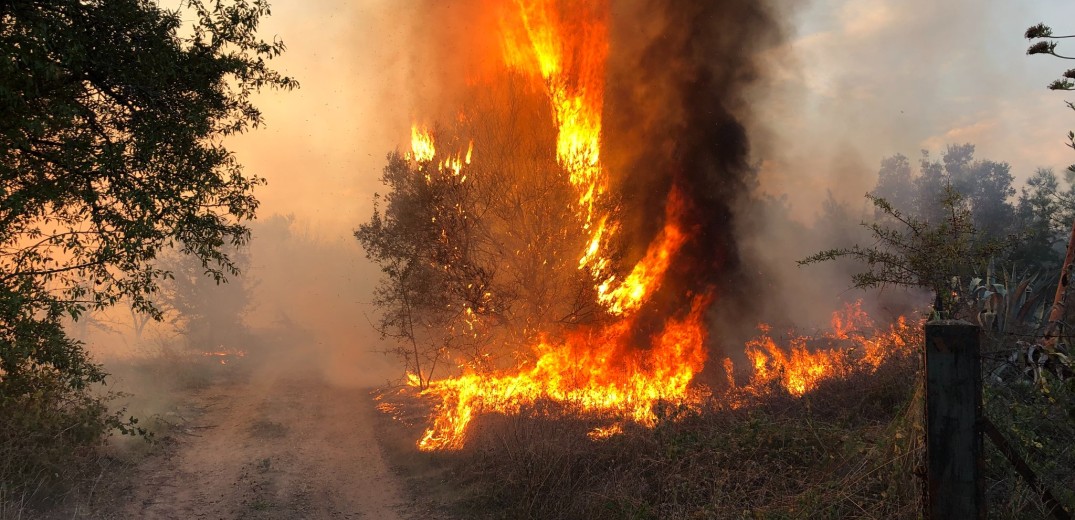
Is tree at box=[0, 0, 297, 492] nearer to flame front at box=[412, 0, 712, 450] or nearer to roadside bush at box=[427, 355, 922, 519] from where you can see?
roadside bush at box=[427, 355, 922, 519]

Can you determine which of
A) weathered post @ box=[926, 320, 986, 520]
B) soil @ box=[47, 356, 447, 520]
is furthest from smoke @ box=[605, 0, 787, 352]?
weathered post @ box=[926, 320, 986, 520]

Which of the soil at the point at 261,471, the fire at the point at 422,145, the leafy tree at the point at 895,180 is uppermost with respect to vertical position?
the leafy tree at the point at 895,180

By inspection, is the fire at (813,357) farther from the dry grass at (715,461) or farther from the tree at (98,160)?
the tree at (98,160)

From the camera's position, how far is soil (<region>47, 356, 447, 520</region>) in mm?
10148

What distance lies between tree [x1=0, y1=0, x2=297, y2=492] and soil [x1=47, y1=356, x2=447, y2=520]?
2.60 m

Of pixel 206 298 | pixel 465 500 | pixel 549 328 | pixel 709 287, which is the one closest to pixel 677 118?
pixel 709 287

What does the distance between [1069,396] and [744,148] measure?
1552 centimetres

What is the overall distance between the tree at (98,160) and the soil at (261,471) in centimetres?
260

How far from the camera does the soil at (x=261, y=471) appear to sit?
10.1 meters

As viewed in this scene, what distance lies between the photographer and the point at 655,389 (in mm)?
15016

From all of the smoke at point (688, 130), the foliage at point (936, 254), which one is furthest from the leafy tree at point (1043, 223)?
the smoke at point (688, 130)

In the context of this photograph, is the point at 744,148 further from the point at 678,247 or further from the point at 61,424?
the point at 61,424

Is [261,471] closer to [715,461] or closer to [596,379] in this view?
[596,379]

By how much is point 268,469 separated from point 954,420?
499 inches
